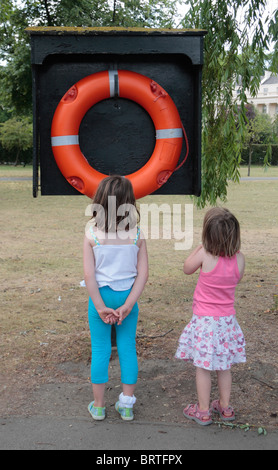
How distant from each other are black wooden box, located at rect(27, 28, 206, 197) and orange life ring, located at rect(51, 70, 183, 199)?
0.34 feet

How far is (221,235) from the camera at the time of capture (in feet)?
8.45

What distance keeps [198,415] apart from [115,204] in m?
1.20

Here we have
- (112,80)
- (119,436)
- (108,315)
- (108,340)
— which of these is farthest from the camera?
(112,80)

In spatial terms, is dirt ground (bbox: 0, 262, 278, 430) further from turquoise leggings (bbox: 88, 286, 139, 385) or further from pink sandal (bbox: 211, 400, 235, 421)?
turquoise leggings (bbox: 88, 286, 139, 385)

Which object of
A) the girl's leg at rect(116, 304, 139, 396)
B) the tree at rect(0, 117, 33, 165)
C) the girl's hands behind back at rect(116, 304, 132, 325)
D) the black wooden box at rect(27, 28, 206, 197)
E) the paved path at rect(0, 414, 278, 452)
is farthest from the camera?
the tree at rect(0, 117, 33, 165)

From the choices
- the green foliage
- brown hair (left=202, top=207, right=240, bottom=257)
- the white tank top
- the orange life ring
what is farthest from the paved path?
the green foliage

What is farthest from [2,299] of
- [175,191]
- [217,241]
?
[217,241]

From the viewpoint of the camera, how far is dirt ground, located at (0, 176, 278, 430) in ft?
9.46

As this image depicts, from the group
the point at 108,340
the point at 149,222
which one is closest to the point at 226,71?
the point at 108,340

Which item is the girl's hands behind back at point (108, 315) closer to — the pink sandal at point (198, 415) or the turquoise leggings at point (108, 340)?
the turquoise leggings at point (108, 340)

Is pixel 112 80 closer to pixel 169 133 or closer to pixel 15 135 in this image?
pixel 169 133

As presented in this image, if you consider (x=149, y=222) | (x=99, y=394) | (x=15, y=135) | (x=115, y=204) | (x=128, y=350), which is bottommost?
(x=99, y=394)

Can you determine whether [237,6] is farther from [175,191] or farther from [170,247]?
[170,247]

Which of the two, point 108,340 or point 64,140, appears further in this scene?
point 64,140
